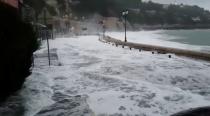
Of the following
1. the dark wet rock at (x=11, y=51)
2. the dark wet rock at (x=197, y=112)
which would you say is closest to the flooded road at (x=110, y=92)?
the dark wet rock at (x=11, y=51)

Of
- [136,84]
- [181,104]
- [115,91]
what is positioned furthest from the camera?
[136,84]

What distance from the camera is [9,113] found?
407 inches

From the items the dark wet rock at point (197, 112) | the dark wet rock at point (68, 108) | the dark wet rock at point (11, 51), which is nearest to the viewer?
the dark wet rock at point (197, 112)

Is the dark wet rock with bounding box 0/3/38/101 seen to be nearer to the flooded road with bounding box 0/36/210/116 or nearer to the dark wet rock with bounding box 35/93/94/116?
the flooded road with bounding box 0/36/210/116

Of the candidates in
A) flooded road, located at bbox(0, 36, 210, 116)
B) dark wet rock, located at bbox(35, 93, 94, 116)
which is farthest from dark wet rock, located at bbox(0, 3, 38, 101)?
dark wet rock, located at bbox(35, 93, 94, 116)

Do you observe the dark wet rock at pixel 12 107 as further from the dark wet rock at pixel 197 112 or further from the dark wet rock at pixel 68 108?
the dark wet rock at pixel 197 112

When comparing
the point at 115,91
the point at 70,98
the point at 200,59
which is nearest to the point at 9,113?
the point at 70,98

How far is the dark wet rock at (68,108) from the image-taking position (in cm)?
1029

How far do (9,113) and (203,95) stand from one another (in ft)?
22.7

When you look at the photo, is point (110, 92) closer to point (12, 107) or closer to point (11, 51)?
point (12, 107)

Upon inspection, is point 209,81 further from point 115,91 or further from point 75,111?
point 75,111

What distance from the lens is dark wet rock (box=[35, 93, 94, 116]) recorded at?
1029 centimetres

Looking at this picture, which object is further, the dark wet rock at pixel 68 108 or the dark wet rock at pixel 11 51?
the dark wet rock at pixel 11 51

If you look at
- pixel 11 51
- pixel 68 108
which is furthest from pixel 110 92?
pixel 11 51
